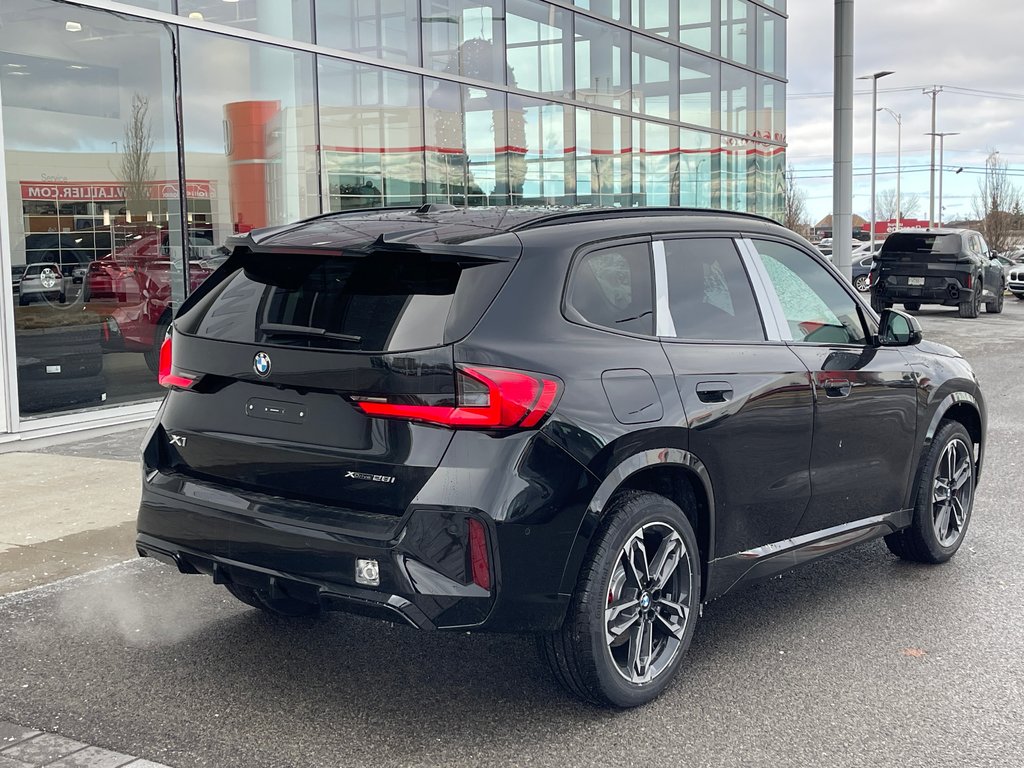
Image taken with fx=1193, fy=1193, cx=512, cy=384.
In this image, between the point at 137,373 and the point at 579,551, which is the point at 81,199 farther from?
the point at 579,551

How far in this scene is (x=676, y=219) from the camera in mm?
4805

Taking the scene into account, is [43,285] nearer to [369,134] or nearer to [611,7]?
[369,134]

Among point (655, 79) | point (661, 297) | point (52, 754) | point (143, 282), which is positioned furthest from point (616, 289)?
point (655, 79)

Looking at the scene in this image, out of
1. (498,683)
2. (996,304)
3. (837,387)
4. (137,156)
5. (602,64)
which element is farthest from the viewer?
(996,304)

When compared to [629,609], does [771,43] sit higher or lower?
higher

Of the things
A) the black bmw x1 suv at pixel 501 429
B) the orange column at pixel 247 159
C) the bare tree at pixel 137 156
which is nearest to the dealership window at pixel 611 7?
the orange column at pixel 247 159

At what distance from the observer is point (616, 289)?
434 cm

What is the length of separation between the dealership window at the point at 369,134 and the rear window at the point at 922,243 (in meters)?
14.7

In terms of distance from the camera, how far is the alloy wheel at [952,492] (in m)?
6.05

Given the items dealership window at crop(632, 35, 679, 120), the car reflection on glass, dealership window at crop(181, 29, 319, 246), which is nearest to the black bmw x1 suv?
the car reflection on glass

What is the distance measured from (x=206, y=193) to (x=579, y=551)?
891 cm

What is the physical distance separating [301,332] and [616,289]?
1151 millimetres

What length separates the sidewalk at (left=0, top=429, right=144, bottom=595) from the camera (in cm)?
610

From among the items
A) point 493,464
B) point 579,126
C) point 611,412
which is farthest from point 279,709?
point 579,126
